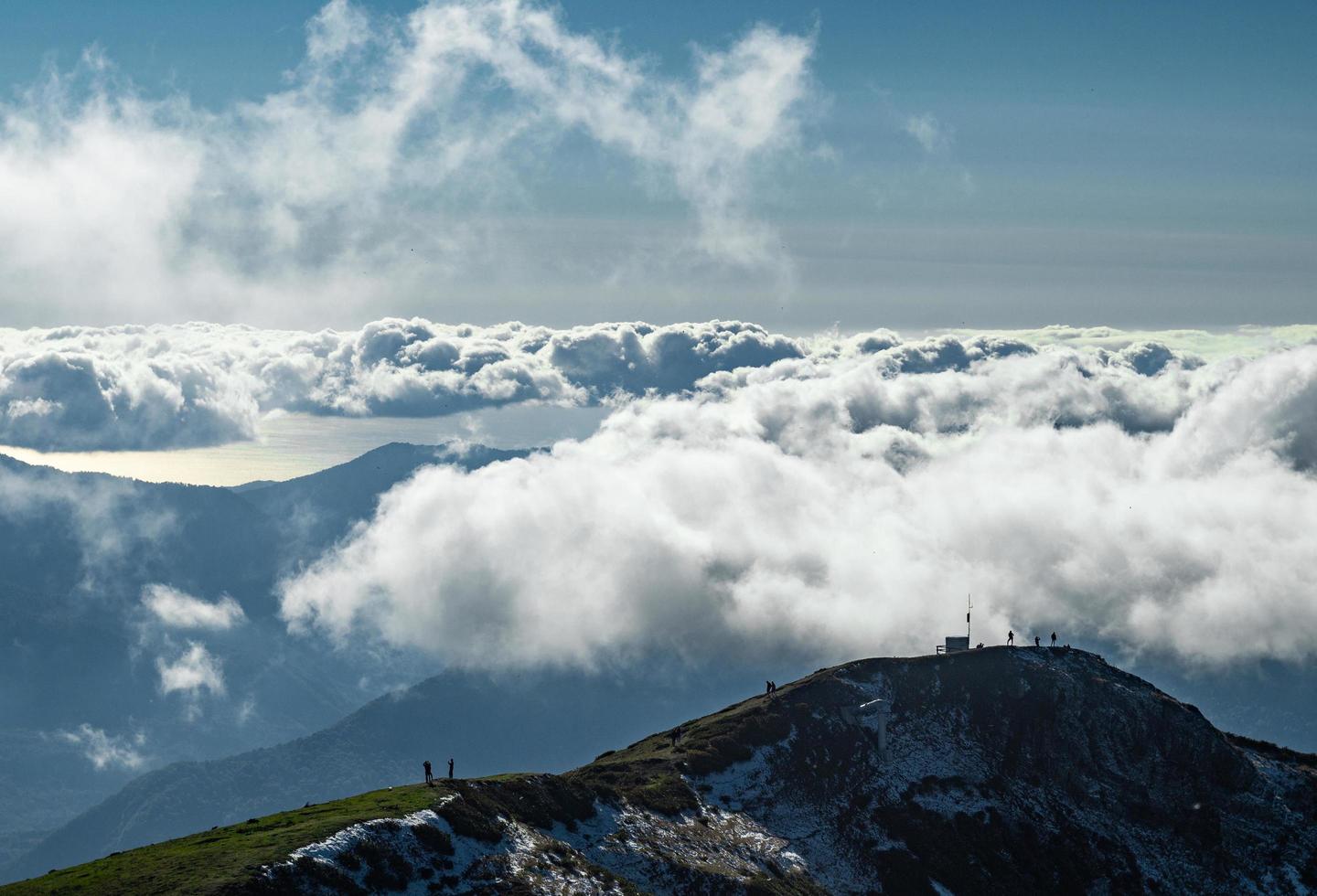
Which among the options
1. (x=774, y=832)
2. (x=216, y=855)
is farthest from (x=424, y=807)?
(x=774, y=832)

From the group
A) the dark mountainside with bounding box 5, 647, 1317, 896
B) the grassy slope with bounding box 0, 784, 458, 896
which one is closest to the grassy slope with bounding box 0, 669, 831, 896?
the grassy slope with bounding box 0, 784, 458, 896

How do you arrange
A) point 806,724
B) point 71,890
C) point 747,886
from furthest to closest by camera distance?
point 806,724 < point 747,886 < point 71,890

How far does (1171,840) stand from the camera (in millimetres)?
190500

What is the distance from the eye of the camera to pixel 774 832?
17150cm

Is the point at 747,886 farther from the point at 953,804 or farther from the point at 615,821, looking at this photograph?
the point at 953,804

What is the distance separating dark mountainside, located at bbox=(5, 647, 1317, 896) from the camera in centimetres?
12450

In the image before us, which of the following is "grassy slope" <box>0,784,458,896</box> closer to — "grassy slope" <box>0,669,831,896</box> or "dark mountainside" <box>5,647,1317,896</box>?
"grassy slope" <box>0,669,831,896</box>

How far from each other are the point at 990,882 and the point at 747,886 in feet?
139

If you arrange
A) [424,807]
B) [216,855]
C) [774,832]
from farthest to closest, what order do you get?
[774,832]
[424,807]
[216,855]

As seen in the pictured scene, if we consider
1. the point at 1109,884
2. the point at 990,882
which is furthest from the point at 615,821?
the point at 1109,884

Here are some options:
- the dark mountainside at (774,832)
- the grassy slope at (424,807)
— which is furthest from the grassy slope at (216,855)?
the dark mountainside at (774,832)

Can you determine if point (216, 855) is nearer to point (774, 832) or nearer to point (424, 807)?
point (424, 807)

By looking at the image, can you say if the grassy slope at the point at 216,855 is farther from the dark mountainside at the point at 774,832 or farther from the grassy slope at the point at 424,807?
the dark mountainside at the point at 774,832

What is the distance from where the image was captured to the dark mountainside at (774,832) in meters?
124
